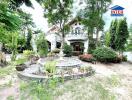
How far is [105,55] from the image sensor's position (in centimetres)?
2047

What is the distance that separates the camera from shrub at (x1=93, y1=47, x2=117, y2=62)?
2048 cm

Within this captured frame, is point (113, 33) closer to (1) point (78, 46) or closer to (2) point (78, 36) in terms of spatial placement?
(2) point (78, 36)

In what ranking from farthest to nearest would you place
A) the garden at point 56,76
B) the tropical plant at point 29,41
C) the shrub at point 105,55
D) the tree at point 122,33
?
the tropical plant at point 29,41 < the tree at point 122,33 < the shrub at point 105,55 < the garden at point 56,76

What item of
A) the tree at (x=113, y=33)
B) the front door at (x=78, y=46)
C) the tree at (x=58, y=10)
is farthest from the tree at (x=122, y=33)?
the front door at (x=78, y=46)

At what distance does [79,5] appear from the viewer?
2605 centimetres

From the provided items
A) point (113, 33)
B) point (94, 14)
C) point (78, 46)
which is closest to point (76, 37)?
point (78, 46)

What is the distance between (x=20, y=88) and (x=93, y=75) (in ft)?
16.3

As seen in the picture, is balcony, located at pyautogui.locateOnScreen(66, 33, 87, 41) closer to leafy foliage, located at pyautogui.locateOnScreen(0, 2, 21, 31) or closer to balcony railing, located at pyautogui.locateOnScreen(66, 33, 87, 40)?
balcony railing, located at pyautogui.locateOnScreen(66, 33, 87, 40)

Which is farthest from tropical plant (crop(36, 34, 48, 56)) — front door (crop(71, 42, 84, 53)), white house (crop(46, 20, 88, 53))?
front door (crop(71, 42, 84, 53))

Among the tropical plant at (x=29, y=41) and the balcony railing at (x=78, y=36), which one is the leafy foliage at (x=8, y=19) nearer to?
the balcony railing at (x=78, y=36)

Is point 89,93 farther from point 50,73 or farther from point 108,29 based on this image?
point 108,29

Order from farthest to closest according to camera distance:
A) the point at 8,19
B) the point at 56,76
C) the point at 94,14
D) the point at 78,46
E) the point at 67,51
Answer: the point at 78,46 → the point at 94,14 → the point at 67,51 → the point at 56,76 → the point at 8,19

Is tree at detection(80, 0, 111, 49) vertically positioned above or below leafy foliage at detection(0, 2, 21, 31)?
above

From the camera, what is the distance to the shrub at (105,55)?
2048cm
